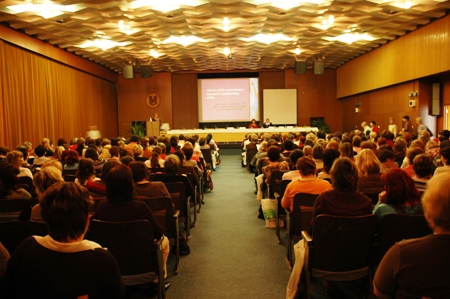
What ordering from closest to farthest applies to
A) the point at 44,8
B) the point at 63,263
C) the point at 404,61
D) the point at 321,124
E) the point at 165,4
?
the point at 63,263, the point at 44,8, the point at 165,4, the point at 404,61, the point at 321,124

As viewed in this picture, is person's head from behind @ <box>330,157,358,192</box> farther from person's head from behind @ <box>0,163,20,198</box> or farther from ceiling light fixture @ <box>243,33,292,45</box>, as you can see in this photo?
ceiling light fixture @ <box>243,33,292,45</box>

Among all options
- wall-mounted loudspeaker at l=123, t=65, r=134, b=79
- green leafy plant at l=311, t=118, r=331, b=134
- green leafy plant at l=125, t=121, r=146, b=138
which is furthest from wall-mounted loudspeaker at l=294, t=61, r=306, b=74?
green leafy plant at l=125, t=121, r=146, b=138

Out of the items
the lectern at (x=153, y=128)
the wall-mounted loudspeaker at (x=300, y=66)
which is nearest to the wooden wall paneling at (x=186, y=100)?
the lectern at (x=153, y=128)

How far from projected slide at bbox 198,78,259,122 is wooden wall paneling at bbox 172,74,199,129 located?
617 millimetres

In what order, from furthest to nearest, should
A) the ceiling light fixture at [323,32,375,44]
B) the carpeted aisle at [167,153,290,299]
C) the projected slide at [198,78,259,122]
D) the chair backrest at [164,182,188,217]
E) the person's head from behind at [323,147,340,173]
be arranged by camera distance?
1. the projected slide at [198,78,259,122]
2. the ceiling light fixture at [323,32,375,44]
3. the chair backrest at [164,182,188,217]
4. the person's head from behind at [323,147,340,173]
5. the carpeted aisle at [167,153,290,299]

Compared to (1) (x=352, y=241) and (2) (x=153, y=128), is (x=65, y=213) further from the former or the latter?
(2) (x=153, y=128)

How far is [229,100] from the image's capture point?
67.8 feet

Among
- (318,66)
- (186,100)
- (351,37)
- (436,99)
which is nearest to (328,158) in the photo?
(351,37)

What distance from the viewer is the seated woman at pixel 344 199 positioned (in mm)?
2863

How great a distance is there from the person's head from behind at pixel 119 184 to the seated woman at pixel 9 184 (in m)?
1.32

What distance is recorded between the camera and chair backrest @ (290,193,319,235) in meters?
3.60

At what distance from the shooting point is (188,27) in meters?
11.5

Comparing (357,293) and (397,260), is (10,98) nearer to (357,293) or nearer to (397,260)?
(357,293)

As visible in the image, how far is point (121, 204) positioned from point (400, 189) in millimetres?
1990
